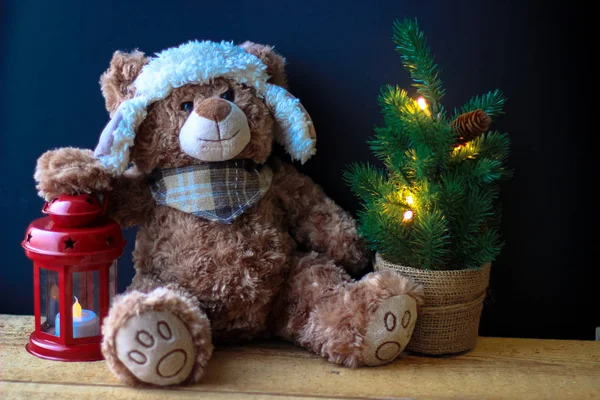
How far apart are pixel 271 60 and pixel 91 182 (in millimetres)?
387

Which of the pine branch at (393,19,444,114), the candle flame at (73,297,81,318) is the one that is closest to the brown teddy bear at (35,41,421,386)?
the candle flame at (73,297,81,318)

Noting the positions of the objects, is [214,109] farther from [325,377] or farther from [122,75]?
[325,377]

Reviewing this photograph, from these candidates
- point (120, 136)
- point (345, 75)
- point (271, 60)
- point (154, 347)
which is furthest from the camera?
point (345, 75)

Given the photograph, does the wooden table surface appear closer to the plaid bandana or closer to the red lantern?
the red lantern

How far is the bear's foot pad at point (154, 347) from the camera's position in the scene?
3.09ft

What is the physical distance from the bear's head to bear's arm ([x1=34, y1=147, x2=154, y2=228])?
0.04 m

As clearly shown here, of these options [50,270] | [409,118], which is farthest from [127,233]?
[409,118]

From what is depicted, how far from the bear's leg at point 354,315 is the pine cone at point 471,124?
10.4 inches

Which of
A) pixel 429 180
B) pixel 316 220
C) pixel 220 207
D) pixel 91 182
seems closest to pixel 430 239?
pixel 429 180

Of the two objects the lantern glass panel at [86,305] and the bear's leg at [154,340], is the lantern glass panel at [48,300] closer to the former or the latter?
the lantern glass panel at [86,305]

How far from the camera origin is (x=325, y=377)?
106cm

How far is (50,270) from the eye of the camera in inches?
43.1

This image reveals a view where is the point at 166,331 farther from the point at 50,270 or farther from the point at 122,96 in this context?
the point at 122,96

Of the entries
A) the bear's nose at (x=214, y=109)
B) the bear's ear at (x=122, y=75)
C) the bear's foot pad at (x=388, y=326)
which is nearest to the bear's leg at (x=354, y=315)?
the bear's foot pad at (x=388, y=326)
